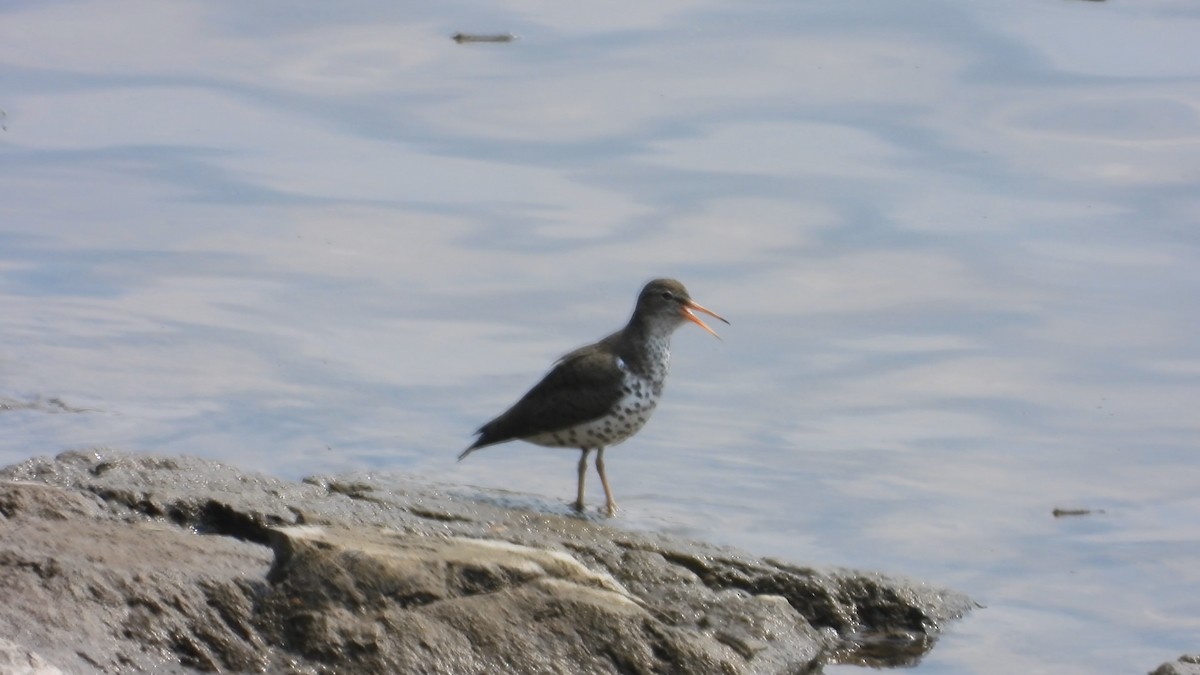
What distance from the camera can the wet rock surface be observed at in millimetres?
5070

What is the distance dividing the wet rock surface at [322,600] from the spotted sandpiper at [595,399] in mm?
1822

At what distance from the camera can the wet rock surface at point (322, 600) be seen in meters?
5.07

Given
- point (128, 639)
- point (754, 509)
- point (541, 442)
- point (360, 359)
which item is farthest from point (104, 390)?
point (128, 639)

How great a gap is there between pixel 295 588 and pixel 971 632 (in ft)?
9.79

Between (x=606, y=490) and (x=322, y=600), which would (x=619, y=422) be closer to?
(x=606, y=490)

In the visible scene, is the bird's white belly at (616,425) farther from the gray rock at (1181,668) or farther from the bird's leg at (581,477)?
the gray rock at (1181,668)

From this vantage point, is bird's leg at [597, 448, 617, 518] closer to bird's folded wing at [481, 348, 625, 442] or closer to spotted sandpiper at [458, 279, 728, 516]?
spotted sandpiper at [458, 279, 728, 516]

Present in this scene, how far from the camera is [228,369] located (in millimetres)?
10633

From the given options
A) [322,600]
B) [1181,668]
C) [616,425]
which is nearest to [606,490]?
[616,425]

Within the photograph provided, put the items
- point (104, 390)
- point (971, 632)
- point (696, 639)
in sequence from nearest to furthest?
point (696, 639) < point (971, 632) < point (104, 390)

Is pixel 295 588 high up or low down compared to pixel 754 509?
up

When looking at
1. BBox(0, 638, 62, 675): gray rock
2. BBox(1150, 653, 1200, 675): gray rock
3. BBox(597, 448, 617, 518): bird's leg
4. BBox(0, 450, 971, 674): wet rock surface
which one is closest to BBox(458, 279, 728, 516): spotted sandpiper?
BBox(597, 448, 617, 518): bird's leg

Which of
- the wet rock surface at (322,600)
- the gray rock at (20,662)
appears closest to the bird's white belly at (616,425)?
the wet rock surface at (322,600)

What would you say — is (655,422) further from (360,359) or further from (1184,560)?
(1184,560)
